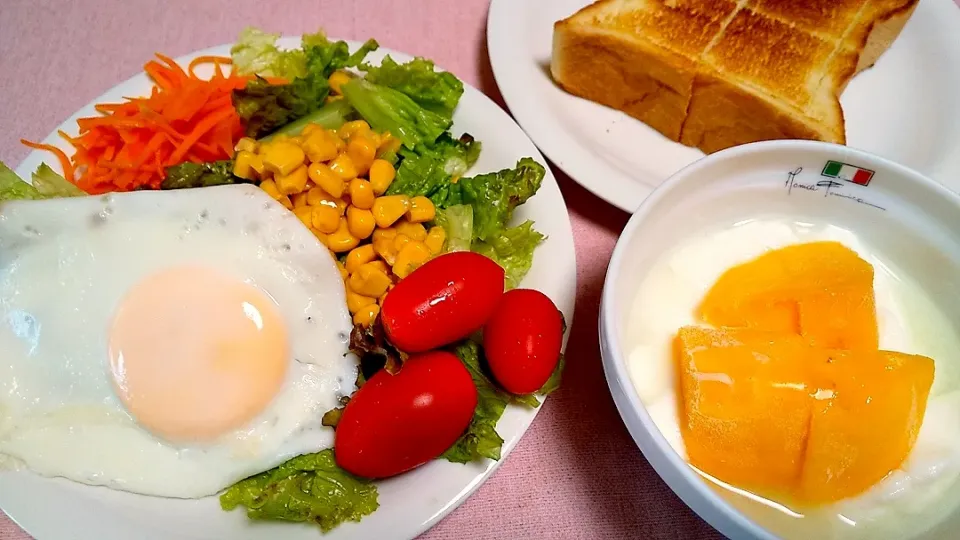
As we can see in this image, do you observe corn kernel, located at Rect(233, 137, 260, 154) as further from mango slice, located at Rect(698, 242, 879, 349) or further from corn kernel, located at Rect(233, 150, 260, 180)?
mango slice, located at Rect(698, 242, 879, 349)

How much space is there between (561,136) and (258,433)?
1014mm

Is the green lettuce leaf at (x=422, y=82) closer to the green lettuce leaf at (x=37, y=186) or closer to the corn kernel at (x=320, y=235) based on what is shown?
the corn kernel at (x=320, y=235)

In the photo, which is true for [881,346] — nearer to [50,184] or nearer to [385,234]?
[385,234]

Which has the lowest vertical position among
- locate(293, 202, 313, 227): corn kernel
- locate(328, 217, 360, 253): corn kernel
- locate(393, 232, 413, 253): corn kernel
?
locate(328, 217, 360, 253): corn kernel

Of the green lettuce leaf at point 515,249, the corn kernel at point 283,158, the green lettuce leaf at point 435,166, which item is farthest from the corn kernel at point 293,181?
the green lettuce leaf at point 515,249

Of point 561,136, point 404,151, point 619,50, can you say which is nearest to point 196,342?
point 404,151

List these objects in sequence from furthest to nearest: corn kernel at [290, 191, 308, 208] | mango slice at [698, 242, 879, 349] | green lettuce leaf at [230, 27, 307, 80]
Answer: green lettuce leaf at [230, 27, 307, 80], corn kernel at [290, 191, 308, 208], mango slice at [698, 242, 879, 349]

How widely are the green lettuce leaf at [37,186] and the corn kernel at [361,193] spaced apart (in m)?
0.65

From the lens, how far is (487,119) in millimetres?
1762

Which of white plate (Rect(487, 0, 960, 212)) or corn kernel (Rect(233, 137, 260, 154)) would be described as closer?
corn kernel (Rect(233, 137, 260, 154))

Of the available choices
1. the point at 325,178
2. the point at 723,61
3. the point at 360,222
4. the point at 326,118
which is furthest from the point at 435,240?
the point at 723,61

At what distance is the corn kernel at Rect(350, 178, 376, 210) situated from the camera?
5.13ft

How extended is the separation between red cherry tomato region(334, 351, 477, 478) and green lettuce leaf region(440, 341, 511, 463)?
0.02m

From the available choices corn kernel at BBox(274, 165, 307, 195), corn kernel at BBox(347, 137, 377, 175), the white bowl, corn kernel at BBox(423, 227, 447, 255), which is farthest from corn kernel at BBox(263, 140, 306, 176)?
the white bowl
